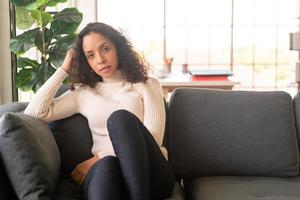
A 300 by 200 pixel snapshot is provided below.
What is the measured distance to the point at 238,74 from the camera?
472cm

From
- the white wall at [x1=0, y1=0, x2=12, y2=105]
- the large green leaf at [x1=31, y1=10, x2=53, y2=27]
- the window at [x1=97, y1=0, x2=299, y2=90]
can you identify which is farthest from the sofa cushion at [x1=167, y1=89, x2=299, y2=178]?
the window at [x1=97, y1=0, x2=299, y2=90]

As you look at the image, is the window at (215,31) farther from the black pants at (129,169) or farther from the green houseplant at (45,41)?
the black pants at (129,169)

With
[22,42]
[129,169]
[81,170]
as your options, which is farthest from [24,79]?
[129,169]

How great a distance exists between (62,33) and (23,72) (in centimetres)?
35

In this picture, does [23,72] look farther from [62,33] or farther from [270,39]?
[270,39]

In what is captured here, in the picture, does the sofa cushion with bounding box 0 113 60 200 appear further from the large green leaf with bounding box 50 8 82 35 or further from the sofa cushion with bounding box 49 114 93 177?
the large green leaf with bounding box 50 8 82 35

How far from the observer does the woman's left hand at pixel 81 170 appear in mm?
1946

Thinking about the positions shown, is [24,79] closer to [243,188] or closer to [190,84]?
[190,84]

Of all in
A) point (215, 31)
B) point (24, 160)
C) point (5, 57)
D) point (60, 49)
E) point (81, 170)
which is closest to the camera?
point (24, 160)

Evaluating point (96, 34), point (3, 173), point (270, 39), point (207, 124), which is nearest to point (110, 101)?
point (96, 34)

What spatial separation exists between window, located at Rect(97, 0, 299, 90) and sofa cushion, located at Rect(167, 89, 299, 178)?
2308 mm

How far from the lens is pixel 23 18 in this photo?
2936mm

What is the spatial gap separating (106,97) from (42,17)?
976 millimetres

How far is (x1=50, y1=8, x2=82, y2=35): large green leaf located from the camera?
286cm
